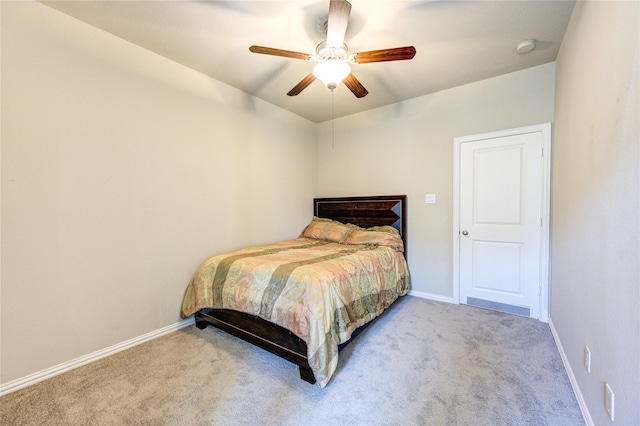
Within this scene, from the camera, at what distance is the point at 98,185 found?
6.76 ft

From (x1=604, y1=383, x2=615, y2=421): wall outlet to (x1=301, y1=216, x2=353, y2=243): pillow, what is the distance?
2526mm

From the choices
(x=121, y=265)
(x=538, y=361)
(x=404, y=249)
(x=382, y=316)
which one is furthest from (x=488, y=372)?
(x=121, y=265)

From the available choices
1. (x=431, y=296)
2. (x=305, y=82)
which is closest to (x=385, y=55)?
(x=305, y=82)

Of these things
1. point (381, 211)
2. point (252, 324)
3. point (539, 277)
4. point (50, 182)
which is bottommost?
point (252, 324)

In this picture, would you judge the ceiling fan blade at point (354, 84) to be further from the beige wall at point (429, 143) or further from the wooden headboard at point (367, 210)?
the wooden headboard at point (367, 210)

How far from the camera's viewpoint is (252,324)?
6.88 ft

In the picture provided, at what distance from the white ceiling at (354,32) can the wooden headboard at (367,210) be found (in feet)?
4.79

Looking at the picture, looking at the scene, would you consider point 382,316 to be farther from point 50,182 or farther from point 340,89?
point 50,182

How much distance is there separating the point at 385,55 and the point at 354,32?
505mm

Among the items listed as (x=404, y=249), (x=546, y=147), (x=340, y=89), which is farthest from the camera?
(x=404, y=249)

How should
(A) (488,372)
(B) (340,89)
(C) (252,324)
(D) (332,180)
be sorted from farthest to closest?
(D) (332,180), (B) (340,89), (C) (252,324), (A) (488,372)

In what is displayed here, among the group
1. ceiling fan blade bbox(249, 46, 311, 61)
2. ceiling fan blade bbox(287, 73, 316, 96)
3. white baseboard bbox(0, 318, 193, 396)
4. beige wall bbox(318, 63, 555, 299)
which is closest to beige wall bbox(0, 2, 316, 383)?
white baseboard bbox(0, 318, 193, 396)

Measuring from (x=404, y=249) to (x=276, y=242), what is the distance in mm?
1717

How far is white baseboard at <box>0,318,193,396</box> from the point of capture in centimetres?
170
